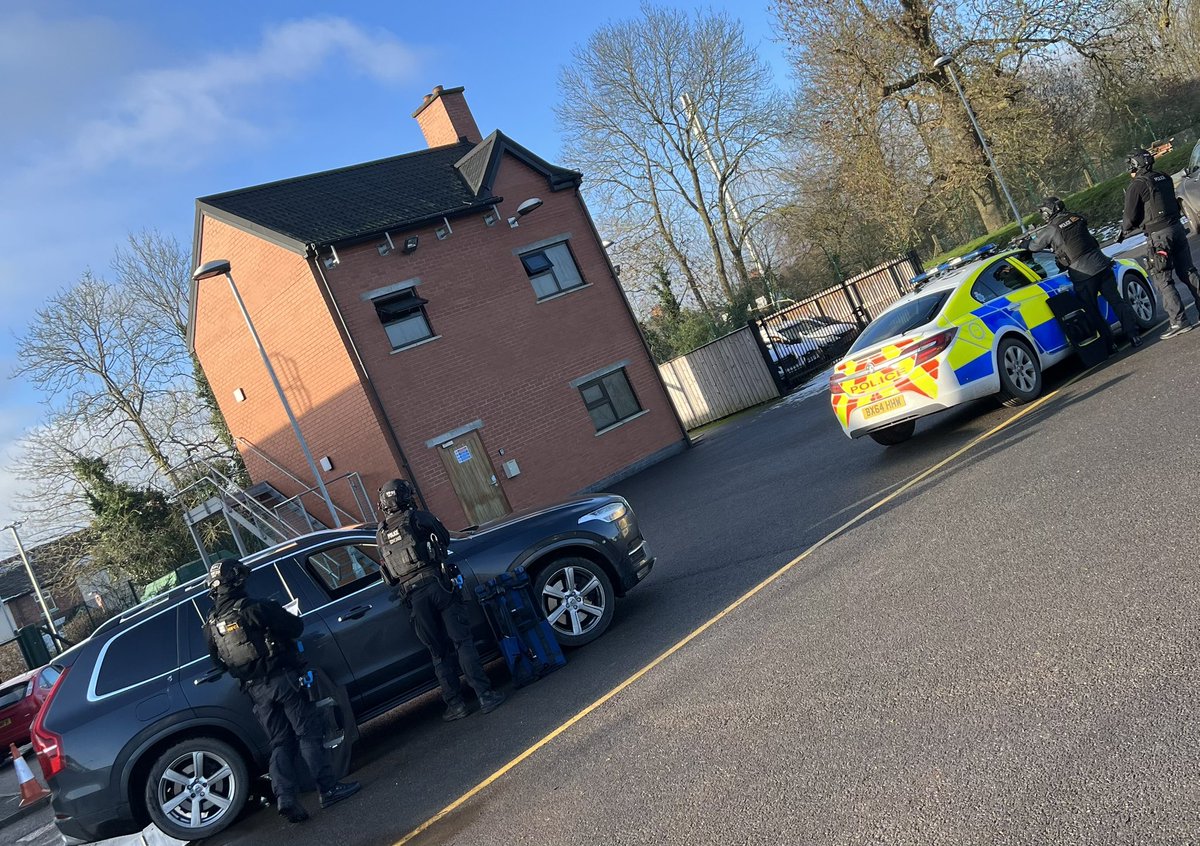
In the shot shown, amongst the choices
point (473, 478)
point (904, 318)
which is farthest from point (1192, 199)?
point (473, 478)

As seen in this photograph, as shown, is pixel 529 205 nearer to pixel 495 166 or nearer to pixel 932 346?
pixel 495 166

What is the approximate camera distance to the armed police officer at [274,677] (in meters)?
6.12

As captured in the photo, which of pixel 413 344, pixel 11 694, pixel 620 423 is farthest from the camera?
pixel 620 423

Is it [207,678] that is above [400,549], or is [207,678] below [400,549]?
below

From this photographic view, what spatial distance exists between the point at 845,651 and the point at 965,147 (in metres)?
30.7

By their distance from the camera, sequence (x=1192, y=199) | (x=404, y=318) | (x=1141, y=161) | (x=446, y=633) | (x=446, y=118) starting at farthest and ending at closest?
(x=446, y=118)
(x=404, y=318)
(x=1192, y=199)
(x=1141, y=161)
(x=446, y=633)

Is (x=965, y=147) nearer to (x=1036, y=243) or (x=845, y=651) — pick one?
(x=1036, y=243)

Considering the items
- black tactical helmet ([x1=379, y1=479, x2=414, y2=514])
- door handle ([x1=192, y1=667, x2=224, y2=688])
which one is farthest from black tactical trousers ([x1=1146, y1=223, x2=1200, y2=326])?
door handle ([x1=192, y1=667, x2=224, y2=688])

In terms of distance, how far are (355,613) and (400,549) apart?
68 centimetres

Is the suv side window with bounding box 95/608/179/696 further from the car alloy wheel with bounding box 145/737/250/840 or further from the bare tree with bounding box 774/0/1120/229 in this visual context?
the bare tree with bounding box 774/0/1120/229

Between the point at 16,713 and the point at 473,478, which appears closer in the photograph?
the point at 16,713

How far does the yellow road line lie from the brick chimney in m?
19.6

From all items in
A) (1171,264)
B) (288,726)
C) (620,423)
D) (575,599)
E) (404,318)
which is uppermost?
(404,318)

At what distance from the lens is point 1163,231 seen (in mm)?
9672
